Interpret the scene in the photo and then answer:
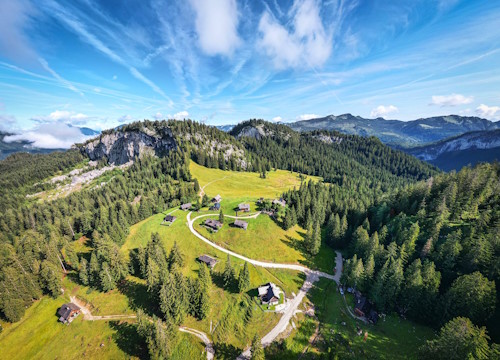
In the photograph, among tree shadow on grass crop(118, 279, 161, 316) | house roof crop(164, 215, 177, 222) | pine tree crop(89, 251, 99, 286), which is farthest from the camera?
house roof crop(164, 215, 177, 222)

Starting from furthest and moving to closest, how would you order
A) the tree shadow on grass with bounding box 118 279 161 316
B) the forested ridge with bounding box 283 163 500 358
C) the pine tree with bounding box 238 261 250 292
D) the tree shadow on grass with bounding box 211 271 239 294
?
the tree shadow on grass with bounding box 211 271 239 294 < the pine tree with bounding box 238 261 250 292 < the tree shadow on grass with bounding box 118 279 161 316 < the forested ridge with bounding box 283 163 500 358

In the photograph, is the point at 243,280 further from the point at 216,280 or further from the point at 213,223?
the point at 213,223

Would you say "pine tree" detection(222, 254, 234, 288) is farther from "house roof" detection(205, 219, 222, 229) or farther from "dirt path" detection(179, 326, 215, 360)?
"house roof" detection(205, 219, 222, 229)

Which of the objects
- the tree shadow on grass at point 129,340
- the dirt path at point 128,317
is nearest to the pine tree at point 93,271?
the dirt path at point 128,317

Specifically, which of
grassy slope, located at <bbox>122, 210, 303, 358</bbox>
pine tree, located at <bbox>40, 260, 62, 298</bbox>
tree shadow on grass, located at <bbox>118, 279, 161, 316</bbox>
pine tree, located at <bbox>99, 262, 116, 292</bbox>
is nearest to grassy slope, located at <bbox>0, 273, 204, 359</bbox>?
tree shadow on grass, located at <bbox>118, 279, 161, 316</bbox>

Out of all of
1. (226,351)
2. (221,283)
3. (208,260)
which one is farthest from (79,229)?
(226,351)
